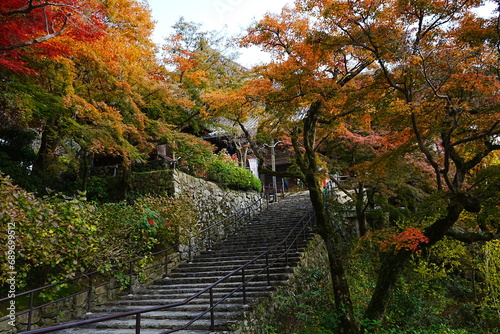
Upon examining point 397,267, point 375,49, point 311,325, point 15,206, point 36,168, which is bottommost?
point 311,325

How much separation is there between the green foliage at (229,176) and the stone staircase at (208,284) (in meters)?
2.18

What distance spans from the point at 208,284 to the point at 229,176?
682 centimetres

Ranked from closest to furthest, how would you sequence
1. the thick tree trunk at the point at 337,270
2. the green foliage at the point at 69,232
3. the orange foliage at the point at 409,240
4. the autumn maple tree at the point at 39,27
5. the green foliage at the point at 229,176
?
the green foliage at the point at 69,232 → the autumn maple tree at the point at 39,27 → the orange foliage at the point at 409,240 → the thick tree trunk at the point at 337,270 → the green foliage at the point at 229,176

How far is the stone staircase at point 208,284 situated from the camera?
6105 millimetres

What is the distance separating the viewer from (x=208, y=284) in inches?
330

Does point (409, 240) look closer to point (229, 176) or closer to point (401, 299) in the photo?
point (401, 299)

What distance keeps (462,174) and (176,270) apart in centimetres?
762

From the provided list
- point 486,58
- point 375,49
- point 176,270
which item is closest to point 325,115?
point 375,49

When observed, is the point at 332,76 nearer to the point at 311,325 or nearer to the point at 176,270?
the point at 311,325

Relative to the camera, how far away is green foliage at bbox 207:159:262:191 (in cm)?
1421

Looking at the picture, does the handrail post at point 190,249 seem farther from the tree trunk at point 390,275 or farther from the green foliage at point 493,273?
the green foliage at point 493,273

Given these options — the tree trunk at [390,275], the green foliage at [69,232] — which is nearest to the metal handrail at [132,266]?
the green foliage at [69,232]

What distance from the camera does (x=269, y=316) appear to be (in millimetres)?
6812

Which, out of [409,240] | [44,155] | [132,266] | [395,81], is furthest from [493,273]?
[44,155]
